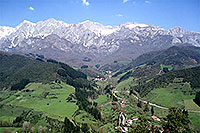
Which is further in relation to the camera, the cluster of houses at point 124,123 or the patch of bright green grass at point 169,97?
the patch of bright green grass at point 169,97

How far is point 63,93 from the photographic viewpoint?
175750 millimetres

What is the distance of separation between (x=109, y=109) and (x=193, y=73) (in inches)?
3870

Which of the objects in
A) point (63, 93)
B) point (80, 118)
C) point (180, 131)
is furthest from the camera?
point (63, 93)

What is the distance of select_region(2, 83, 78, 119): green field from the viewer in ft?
440

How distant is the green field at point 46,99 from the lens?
13400 centimetres

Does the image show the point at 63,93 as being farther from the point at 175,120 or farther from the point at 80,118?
the point at 175,120

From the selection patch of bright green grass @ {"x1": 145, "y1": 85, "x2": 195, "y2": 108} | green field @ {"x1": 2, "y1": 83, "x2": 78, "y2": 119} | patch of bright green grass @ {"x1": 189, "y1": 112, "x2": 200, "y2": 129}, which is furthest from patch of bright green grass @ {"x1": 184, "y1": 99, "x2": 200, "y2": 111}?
green field @ {"x1": 2, "y1": 83, "x2": 78, "y2": 119}

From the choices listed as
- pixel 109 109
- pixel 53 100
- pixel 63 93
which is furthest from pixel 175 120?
A: pixel 63 93

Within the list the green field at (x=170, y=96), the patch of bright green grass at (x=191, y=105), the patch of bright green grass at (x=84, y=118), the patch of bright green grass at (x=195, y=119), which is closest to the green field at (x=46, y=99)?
the patch of bright green grass at (x=84, y=118)

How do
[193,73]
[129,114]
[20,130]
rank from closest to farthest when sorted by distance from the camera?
[20,130] → [129,114] → [193,73]

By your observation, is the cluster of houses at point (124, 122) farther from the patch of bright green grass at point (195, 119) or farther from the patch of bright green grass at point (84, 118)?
the patch of bright green grass at point (195, 119)

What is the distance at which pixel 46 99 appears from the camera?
15688 centimetres

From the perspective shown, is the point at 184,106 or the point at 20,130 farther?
the point at 184,106

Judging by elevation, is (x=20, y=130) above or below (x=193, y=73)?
below
